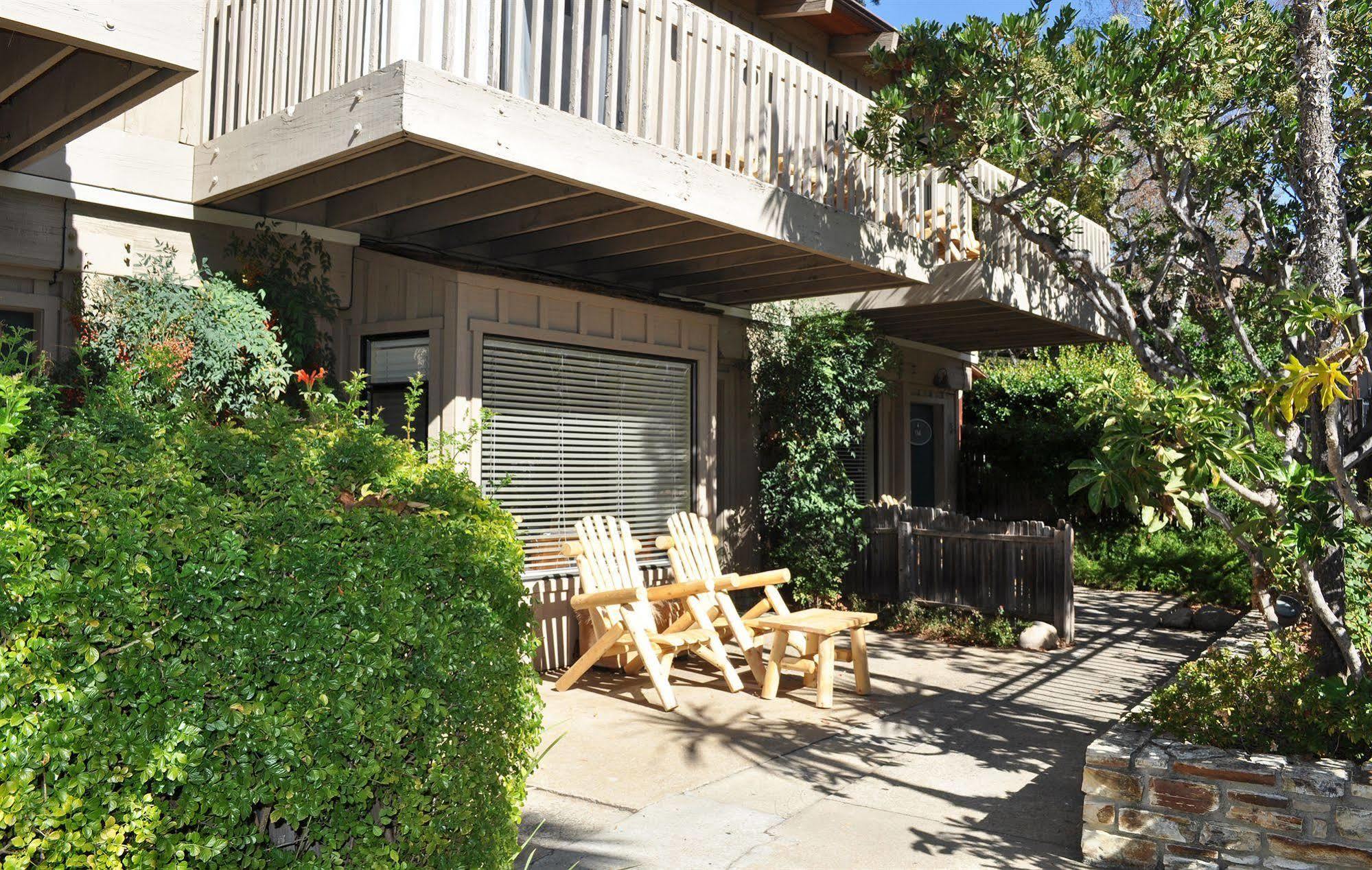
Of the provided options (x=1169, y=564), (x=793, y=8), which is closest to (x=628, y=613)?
(x=793, y=8)

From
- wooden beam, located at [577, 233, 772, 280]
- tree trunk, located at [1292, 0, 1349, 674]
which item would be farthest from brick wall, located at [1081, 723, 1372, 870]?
wooden beam, located at [577, 233, 772, 280]

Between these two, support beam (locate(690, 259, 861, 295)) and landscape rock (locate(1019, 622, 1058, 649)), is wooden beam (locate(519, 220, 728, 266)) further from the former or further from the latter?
landscape rock (locate(1019, 622, 1058, 649))

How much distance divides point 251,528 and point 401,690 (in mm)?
529

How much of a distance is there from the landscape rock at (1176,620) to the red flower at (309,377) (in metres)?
8.02

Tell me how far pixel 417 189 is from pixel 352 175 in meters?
0.38

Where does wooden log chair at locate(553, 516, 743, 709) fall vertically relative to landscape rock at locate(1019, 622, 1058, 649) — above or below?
above

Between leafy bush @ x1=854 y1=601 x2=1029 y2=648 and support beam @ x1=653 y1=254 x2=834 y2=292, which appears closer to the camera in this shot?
support beam @ x1=653 y1=254 x2=834 y2=292

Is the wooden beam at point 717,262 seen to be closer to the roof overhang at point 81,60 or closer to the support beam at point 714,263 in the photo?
the support beam at point 714,263

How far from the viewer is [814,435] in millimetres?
9492

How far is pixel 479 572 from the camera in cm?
275

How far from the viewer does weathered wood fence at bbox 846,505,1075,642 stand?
898cm

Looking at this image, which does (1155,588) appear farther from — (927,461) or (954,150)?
(954,150)

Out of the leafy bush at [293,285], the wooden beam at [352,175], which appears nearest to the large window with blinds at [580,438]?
the leafy bush at [293,285]

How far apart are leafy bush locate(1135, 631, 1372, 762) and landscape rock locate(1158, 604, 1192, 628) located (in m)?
5.35
